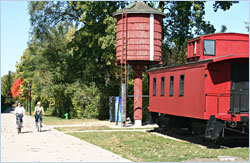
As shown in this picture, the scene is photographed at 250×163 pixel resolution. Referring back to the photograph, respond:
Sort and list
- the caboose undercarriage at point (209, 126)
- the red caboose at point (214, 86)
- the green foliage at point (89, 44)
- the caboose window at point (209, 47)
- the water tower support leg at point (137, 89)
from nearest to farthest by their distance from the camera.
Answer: the caboose undercarriage at point (209, 126) → the red caboose at point (214, 86) → the caboose window at point (209, 47) → the water tower support leg at point (137, 89) → the green foliage at point (89, 44)

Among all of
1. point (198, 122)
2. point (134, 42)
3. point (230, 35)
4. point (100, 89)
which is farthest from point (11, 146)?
point (100, 89)

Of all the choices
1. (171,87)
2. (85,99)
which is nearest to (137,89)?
(171,87)

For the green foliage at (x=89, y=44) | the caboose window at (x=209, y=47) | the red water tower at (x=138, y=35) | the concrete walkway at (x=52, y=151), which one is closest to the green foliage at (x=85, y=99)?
the green foliage at (x=89, y=44)

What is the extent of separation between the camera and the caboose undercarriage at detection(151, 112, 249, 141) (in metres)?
17.1

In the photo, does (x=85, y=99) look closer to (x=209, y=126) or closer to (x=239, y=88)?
(x=239, y=88)

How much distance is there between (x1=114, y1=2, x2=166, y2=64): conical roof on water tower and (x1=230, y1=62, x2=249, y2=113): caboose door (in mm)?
9846

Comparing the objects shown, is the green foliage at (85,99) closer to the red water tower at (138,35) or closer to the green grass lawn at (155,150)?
the red water tower at (138,35)

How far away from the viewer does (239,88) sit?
18172mm

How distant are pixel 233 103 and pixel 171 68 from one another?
457 centimetres

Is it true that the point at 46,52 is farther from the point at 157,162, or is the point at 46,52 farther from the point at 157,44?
the point at 157,162

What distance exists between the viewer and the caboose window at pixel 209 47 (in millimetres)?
19766

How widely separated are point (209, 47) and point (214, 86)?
2.68 m

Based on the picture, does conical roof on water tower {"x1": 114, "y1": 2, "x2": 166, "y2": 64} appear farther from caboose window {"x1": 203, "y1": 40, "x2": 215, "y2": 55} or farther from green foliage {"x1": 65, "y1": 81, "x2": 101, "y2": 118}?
green foliage {"x1": 65, "y1": 81, "x2": 101, "y2": 118}

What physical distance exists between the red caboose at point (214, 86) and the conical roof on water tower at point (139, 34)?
5.84 metres
